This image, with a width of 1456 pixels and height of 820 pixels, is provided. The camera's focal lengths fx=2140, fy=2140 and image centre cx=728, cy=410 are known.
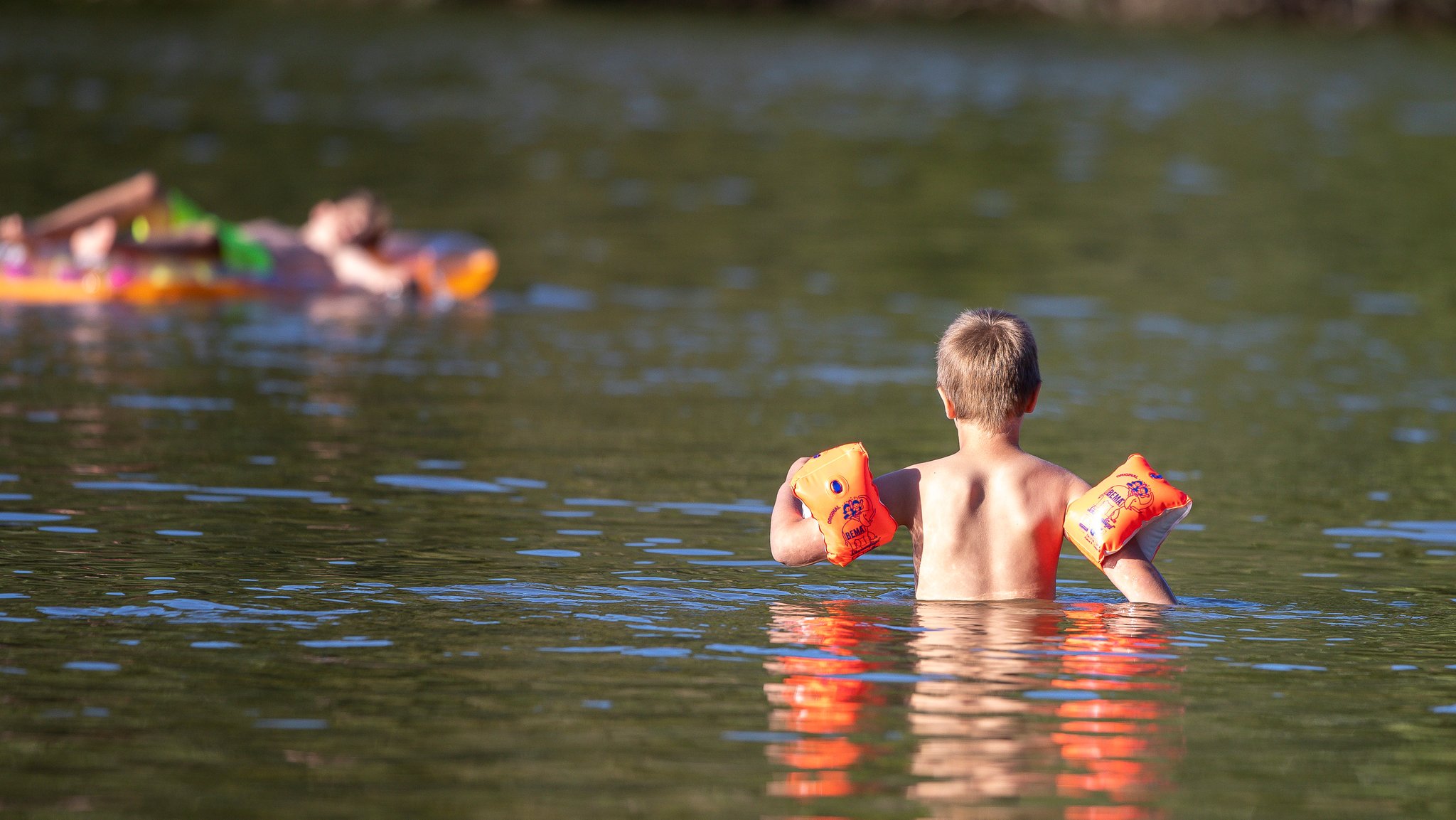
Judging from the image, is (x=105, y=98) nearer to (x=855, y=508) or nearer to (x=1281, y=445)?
(x=1281, y=445)

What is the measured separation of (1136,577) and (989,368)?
93 cm

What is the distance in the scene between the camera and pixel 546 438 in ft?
37.9

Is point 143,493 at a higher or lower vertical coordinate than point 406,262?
lower

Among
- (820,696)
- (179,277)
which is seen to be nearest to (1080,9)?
(179,277)

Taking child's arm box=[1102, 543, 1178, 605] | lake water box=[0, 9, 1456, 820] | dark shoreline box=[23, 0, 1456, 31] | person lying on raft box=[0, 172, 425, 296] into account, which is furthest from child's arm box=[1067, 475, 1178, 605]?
dark shoreline box=[23, 0, 1456, 31]

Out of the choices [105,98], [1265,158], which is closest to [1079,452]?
[1265,158]

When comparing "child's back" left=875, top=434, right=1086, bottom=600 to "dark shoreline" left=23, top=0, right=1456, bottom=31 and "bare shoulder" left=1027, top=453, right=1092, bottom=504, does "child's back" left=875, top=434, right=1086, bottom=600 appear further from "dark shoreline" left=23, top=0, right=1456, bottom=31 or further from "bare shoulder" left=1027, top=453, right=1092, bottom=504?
"dark shoreline" left=23, top=0, right=1456, bottom=31

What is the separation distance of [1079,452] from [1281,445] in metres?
1.39

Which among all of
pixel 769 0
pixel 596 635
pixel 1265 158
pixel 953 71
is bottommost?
pixel 596 635

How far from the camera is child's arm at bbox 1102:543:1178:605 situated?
23.0 ft

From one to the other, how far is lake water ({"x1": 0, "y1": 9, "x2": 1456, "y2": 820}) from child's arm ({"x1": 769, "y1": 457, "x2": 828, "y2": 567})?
0.27 metres

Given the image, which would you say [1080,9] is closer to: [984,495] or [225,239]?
[225,239]

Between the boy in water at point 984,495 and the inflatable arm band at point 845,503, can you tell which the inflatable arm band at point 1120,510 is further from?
the inflatable arm band at point 845,503

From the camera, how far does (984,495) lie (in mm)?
6840
